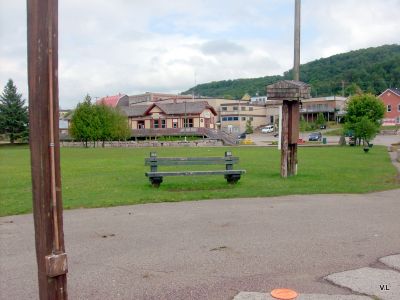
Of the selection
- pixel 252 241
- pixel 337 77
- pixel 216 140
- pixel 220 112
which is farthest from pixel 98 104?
pixel 337 77

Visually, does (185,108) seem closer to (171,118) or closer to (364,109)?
(171,118)

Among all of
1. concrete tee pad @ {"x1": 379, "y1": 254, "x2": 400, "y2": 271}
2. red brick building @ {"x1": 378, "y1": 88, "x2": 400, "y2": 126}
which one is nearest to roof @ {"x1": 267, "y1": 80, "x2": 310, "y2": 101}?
concrete tee pad @ {"x1": 379, "y1": 254, "x2": 400, "y2": 271}

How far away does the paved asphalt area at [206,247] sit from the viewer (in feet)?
16.6

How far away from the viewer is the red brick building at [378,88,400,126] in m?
98.7

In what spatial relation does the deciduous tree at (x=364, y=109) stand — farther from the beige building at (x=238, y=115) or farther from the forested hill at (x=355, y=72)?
the forested hill at (x=355, y=72)

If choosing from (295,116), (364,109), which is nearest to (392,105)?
(364,109)

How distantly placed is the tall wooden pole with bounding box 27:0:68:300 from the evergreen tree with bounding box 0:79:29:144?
82.2 meters

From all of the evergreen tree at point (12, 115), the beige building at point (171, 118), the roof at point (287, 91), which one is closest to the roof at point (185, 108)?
the beige building at point (171, 118)

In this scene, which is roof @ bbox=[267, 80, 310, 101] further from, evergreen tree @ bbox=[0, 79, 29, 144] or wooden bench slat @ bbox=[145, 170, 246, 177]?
evergreen tree @ bbox=[0, 79, 29, 144]

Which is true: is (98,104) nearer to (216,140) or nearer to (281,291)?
(216,140)

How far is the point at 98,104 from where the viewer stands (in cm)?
7350

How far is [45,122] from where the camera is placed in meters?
3.09

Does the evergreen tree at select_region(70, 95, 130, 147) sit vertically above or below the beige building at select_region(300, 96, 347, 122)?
below

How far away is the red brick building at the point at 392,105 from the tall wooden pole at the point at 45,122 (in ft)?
338
